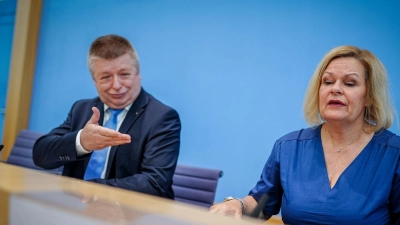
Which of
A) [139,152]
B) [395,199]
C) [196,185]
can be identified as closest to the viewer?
[395,199]

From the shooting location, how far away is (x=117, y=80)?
1.88m

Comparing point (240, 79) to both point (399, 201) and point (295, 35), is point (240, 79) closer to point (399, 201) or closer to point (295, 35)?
point (295, 35)

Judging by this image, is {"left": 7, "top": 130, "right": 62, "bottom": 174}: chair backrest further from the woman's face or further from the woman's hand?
the woman's face

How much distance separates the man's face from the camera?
6.18 feet

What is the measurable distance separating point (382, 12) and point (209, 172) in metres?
1.41

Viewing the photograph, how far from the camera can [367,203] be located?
1379 millimetres

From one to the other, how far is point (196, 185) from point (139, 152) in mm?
398

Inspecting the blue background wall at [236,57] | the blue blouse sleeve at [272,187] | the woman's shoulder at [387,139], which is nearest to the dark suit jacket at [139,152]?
the blue blouse sleeve at [272,187]

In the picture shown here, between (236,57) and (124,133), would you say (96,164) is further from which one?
(236,57)

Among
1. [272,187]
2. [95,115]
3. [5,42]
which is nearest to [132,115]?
[95,115]

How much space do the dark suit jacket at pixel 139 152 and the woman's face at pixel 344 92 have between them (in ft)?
2.29

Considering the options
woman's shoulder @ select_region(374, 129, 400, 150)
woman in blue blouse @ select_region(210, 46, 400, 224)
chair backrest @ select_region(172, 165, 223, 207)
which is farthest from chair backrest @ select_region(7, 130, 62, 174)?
woman's shoulder @ select_region(374, 129, 400, 150)

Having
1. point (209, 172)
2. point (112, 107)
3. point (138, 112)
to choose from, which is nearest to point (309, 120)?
point (209, 172)

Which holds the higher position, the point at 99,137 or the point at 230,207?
the point at 99,137
